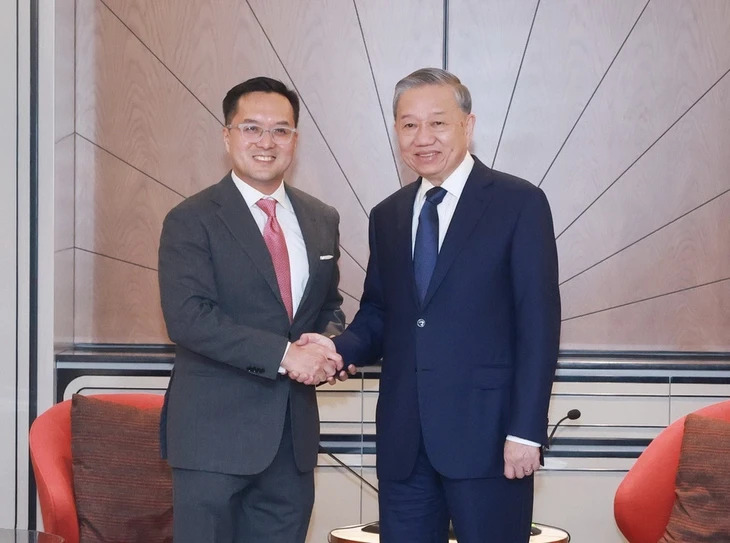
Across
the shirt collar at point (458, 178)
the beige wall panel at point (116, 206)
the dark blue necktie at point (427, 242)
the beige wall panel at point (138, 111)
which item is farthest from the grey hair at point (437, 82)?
the beige wall panel at point (116, 206)

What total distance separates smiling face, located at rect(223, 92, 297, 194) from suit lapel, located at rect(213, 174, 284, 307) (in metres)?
0.08

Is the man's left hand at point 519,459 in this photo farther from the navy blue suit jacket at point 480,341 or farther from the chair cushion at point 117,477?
the chair cushion at point 117,477

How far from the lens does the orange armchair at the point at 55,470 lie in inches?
112

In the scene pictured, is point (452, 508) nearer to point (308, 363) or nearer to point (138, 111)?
point (308, 363)

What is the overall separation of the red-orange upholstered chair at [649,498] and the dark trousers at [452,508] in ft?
2.05

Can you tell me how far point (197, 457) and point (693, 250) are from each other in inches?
80.1

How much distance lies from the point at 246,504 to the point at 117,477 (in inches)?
22.7

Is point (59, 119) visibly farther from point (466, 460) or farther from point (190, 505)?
point (466, 460)

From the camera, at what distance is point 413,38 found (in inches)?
136

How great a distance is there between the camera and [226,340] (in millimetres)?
2402

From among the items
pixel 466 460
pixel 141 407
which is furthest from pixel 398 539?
pixel 141 407

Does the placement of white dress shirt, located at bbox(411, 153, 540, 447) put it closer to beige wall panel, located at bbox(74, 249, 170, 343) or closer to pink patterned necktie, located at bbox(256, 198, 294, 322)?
pink patterned necktie, located at bbox(256, 198, 294, 322)

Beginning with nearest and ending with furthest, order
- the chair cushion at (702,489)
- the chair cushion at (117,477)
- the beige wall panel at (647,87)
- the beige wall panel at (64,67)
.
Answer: the chair cushion at (702,489) < the chair cushion at (117,477) < the beige wall panel at (64,67) < the beige wall panel at (647,87)

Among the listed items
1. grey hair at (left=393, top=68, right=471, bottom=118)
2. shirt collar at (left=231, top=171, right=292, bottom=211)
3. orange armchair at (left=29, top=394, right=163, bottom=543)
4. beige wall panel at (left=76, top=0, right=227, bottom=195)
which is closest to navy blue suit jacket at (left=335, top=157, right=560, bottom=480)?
grey hair at (left=393, top=68, right=471, bottom=118)
